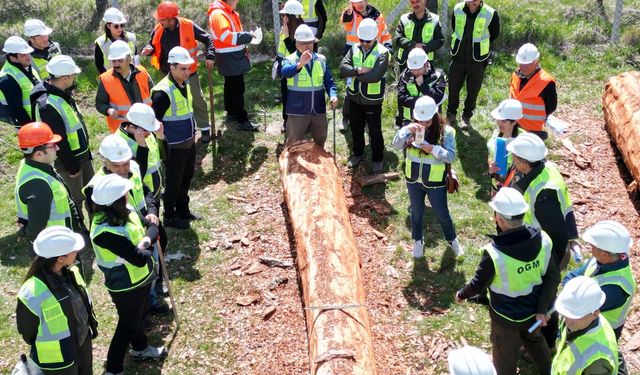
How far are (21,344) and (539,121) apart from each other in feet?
20.1

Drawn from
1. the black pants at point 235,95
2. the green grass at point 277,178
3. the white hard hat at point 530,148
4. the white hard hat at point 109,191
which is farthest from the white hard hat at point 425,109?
the black pants at point 235,95

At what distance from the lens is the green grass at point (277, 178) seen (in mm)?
6465

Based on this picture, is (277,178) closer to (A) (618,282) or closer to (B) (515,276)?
(B) (515,276)

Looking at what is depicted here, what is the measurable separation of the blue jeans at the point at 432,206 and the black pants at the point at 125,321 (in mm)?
3021

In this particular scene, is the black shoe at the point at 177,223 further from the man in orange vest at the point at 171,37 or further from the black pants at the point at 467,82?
the black pants at the point at 467,82

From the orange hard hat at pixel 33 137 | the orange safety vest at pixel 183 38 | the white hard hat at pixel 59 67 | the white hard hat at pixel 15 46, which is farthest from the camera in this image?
the orange safety vest at pixel 183 38

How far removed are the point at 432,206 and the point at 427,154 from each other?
0.65m

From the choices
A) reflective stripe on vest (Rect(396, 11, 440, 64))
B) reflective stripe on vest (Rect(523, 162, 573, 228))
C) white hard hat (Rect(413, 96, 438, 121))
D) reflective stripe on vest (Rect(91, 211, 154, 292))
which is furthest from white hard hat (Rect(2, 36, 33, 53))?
reflective stripe on vest (Rect(523, 162, 573, 228))

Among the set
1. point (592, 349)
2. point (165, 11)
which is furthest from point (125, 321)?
point (165, 11)

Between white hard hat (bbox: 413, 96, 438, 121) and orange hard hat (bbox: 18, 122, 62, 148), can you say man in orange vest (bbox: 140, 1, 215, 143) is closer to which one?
orange hard hat (bbox: 18, 122, 62, 148)

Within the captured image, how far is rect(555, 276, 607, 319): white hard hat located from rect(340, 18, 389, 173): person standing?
467cm

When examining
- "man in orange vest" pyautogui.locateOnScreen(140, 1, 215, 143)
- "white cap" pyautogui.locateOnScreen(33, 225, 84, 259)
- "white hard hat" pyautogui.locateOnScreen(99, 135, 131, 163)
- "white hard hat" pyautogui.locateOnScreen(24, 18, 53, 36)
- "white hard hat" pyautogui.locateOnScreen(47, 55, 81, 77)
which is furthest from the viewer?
"man in orange vest" pyautogui.locateOnScreen(140, 1, 215, 143)

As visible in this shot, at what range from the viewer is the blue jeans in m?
6.98

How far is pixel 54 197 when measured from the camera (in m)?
6.09
